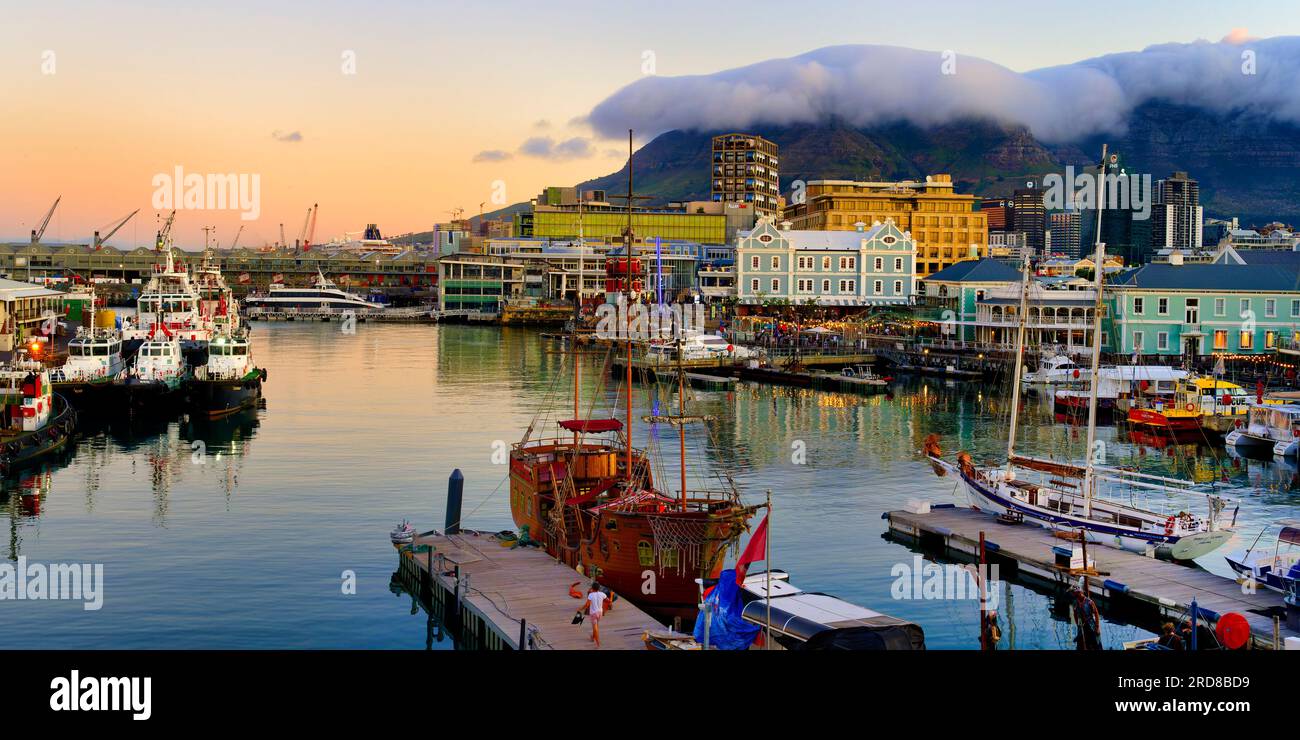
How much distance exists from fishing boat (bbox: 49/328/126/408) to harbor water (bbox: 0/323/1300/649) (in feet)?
8.73

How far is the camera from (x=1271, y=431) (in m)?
49.3

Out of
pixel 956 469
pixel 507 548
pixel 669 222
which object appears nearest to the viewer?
pixel 507 548

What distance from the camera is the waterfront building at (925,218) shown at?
143625 mm

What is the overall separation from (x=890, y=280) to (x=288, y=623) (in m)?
91.0

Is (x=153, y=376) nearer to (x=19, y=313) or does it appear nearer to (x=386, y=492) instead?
(x=386, y=492)

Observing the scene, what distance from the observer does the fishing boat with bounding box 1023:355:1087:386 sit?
2790 inches

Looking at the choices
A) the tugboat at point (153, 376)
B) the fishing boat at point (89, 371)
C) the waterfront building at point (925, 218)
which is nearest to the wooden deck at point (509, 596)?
the tugboat at point (153, 376)

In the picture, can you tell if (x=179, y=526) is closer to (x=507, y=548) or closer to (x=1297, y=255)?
(x=507, y=548)

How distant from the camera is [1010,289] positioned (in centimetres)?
9081

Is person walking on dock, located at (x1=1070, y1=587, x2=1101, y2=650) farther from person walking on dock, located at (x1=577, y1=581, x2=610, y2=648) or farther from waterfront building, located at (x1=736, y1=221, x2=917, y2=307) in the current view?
waterfront building, located at (x1=736, y1=221, x2=917, y2=307)

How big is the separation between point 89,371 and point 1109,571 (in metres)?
50.7
